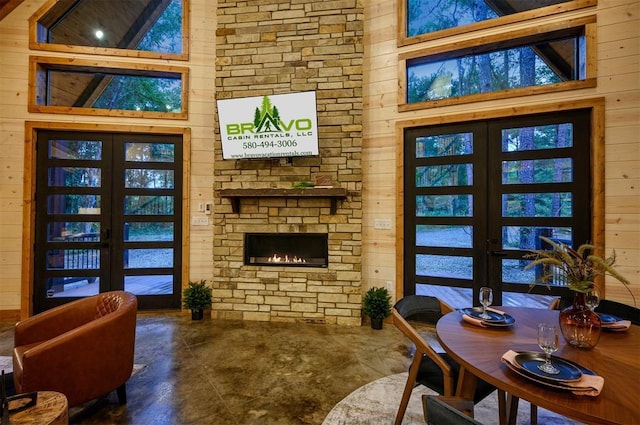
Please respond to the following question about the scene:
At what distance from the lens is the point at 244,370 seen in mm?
2730

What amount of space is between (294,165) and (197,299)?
2295 mm

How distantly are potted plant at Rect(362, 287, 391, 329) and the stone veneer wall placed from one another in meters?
0.15

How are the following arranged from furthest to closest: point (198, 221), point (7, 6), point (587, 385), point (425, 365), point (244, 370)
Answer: point (198, 221) → point (7, 6) → point (244, 370) → point (425, 365) → point (587, 385)

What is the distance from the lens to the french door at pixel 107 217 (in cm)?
412

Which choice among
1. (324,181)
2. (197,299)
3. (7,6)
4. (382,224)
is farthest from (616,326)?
(7,6)

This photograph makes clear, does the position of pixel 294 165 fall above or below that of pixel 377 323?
above

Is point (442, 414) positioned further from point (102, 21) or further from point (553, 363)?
point (102, 21)

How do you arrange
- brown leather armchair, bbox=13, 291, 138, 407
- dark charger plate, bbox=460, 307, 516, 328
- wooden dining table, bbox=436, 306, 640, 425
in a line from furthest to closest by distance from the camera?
brown leather armchair, bbox=13, 291, 138, 407 → dark charger plate, bbox=460, 307, 516, 328 → wooden dining table, bbox=436, 306, 640, 425

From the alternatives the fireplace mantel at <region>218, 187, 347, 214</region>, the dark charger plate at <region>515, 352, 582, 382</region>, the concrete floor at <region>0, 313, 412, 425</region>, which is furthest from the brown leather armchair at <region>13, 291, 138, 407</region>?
the dark charger plate at <region>515, 352, 582, 382</region>

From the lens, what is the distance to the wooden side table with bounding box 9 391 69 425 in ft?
4.35

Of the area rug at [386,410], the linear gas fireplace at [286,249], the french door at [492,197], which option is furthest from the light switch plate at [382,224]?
the area rug at [386,410]

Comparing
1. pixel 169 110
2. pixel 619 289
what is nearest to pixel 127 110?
pixel 169 110

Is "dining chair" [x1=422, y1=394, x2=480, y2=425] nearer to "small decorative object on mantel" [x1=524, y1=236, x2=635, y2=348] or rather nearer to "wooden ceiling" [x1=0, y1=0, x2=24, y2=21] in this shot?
"small decorative object on mantel" [x1=524, y1=236, x2=635, y2=348]

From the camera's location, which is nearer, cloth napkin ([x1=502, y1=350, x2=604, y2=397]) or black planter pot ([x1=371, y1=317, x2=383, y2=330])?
cloth napkin ([x1=502, y1=350, x2=604, y2=397])
